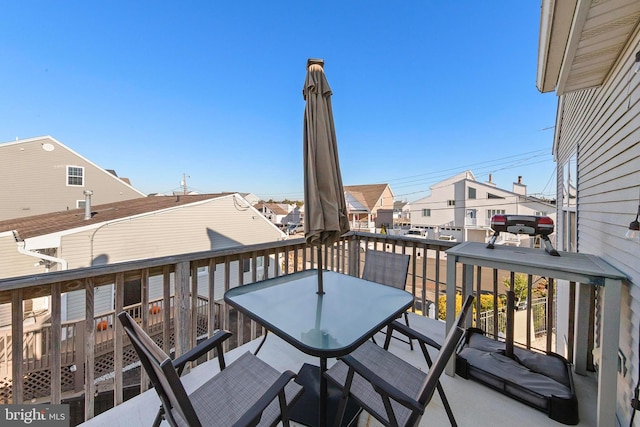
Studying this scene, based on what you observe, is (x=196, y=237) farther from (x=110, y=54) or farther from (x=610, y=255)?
(x=610, y=255)

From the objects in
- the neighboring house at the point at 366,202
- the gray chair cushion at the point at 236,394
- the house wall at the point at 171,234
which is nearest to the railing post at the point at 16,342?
the gray chair cushion at the point at 236,394

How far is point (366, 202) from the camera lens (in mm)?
24797

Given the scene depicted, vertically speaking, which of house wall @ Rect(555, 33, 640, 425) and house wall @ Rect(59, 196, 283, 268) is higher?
house wall @ Rect(555, 33, 640, 425)

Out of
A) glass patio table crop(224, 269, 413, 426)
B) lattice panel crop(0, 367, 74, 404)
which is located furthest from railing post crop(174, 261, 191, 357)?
lattice panel crop(0, 367, 74, 404)

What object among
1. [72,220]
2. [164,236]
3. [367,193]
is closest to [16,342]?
[164,236]

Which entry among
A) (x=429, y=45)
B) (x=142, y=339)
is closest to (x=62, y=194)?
(x=142, y=339)

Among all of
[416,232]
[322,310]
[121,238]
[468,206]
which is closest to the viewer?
[322,310]

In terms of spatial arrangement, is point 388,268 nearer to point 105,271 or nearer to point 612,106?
point 612,106

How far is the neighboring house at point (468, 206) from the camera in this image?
54.9 feet

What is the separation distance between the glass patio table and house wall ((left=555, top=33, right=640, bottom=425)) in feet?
4.56

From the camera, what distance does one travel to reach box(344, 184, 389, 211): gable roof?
80.4 ft

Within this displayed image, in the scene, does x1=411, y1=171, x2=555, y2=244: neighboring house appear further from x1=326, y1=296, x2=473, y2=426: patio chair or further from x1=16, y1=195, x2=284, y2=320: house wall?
x1=326, y1=296, x2=473, y2=426: patio chair

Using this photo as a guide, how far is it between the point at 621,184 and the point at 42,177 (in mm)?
19057

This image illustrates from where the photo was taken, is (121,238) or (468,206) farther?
(468,206)
